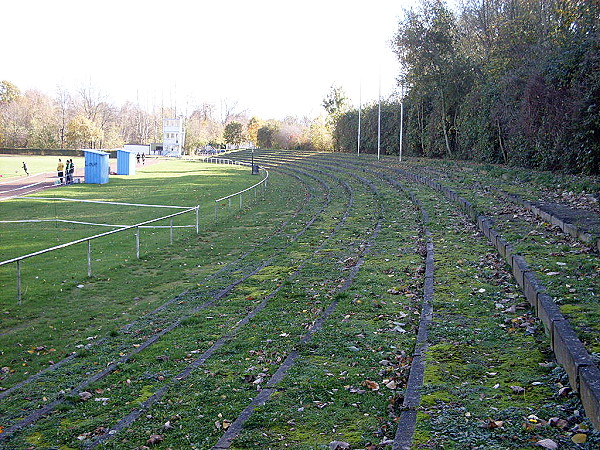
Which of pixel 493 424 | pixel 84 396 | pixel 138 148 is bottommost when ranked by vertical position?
pixel 84 396

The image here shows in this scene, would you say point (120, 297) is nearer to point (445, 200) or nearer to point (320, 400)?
point (320, 400)

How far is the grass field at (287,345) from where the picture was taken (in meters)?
4.68

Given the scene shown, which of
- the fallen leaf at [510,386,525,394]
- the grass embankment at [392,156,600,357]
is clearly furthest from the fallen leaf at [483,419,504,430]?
the grass embankment at [392,156,600,357]

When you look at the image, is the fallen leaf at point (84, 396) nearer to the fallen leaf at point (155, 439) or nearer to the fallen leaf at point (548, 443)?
the fallen leaf at point (155, 439)

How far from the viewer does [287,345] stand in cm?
702

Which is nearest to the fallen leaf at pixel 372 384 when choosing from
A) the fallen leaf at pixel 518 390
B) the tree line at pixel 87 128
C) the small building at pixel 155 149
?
the fallen leaf at pixel 518 390

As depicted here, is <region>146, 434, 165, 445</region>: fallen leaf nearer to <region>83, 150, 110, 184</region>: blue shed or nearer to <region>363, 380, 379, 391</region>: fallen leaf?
<region>363, 380, 379, 391</region>: fallen leaf

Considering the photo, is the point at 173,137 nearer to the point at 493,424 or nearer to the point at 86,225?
the point at 86,225

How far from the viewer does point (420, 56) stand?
35906 mm

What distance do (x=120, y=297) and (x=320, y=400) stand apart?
23.0 ft

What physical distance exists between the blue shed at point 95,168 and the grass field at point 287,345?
2468 centimetres

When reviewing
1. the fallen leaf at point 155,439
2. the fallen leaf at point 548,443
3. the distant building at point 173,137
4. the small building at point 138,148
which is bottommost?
the fallen leaf at point 155,439

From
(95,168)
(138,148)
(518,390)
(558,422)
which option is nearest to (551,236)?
(518,390)

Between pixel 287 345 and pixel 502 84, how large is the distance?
2103 centimetres
